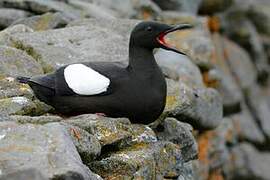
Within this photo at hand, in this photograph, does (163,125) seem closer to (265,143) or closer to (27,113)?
(27,113)

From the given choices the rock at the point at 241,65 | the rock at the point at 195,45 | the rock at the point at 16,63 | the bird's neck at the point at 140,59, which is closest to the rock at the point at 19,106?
the rock at the point at 16,63

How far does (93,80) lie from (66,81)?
12.5 inches

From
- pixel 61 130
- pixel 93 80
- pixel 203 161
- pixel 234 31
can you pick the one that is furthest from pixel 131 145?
pixel 234 31

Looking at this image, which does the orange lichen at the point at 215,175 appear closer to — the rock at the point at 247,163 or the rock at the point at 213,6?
the rock at the point at 247,163

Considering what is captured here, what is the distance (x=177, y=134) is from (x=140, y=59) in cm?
125

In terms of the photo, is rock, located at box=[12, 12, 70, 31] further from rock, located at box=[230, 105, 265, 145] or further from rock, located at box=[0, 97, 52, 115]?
rock, located at box=[230, 105, 265, 145]

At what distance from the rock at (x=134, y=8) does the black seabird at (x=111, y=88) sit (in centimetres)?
814

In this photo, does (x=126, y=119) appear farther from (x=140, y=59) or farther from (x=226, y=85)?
(x=226, y=85)

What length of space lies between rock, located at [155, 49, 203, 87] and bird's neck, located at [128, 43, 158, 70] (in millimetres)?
3657

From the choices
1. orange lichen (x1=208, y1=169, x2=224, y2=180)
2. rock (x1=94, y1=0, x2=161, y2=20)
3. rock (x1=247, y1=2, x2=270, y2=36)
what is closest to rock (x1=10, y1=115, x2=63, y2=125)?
orange lichen (x1=208, y1=169, x2=224, y2=180)

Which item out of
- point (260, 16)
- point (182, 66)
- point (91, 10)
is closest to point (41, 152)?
→ point (182, 66)

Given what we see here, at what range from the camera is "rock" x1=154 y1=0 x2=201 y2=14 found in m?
20.7

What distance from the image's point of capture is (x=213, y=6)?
76.1 feet

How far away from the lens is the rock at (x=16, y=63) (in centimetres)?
1005
